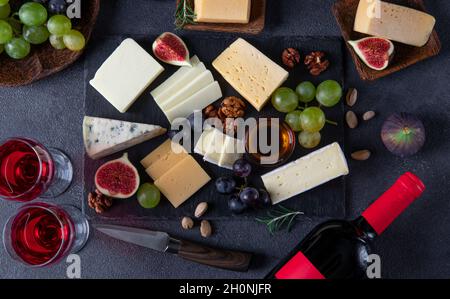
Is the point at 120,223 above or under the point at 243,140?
under

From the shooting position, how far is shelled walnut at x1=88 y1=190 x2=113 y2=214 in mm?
1661

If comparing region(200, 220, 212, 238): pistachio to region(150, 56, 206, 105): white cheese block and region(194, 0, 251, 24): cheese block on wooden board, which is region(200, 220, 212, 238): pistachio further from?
region(194, 0, 251, 24): cheese block on wooden board

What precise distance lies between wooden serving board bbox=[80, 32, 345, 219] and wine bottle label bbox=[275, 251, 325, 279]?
192mm

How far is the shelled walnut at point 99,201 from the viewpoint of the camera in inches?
65.4

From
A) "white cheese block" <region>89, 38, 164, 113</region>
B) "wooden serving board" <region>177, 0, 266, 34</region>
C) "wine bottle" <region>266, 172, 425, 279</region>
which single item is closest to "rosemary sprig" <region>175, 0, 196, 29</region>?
"wooden serving board" <region>177, 0, 266, 34</region>

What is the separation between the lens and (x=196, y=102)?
167 centimetres

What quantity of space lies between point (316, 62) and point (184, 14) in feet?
1.33

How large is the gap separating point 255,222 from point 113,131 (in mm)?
489

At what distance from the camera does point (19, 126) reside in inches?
68.1

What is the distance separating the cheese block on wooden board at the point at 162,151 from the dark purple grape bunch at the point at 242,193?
0.15 m

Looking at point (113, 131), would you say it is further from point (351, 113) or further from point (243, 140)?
point (351, 113)

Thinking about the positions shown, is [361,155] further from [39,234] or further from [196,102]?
[39,234]

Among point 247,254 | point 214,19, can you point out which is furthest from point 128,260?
point 214,19
